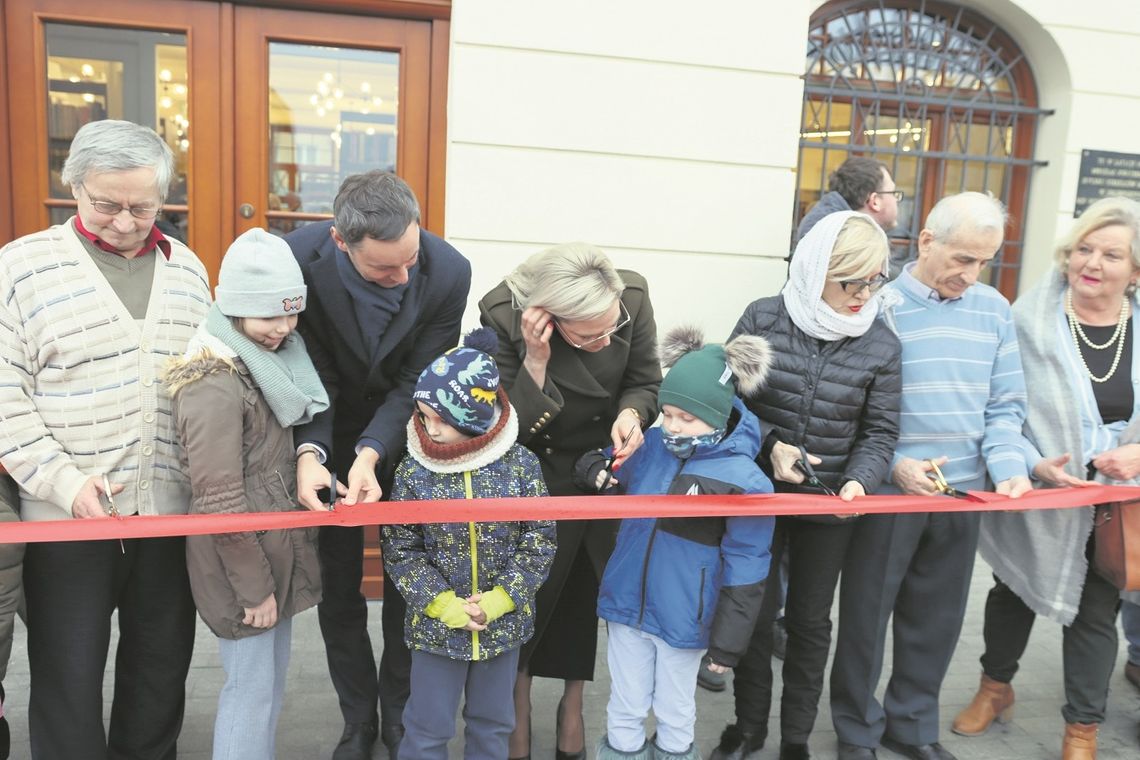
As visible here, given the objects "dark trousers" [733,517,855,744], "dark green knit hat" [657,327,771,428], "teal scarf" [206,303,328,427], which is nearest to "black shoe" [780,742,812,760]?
"dark trousers" [733,517,855,744]

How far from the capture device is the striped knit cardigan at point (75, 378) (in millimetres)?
2107

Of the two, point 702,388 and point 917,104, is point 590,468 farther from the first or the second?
point 917,104

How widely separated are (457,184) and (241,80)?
122 cm

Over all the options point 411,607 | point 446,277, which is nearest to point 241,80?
point 446,277

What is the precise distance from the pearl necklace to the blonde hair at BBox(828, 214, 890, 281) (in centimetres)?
95

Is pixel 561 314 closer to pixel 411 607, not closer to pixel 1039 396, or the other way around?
pixel 411 607

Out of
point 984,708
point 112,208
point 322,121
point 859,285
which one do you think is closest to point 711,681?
point 984,708

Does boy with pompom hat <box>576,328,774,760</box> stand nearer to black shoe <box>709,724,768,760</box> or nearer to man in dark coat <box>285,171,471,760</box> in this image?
black shoe <box>709,724,768,760</box>

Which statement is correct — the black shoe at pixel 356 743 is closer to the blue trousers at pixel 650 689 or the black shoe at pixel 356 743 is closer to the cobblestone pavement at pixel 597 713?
the cobblestone pavement at pixel 597 713

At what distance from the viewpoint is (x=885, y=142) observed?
5.07 meters

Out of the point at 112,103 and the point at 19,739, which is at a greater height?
the point at 112,103

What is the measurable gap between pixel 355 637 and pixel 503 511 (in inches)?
40.3

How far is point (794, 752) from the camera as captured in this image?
2961 mm

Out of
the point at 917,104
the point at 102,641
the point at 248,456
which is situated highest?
the point at 917,104
